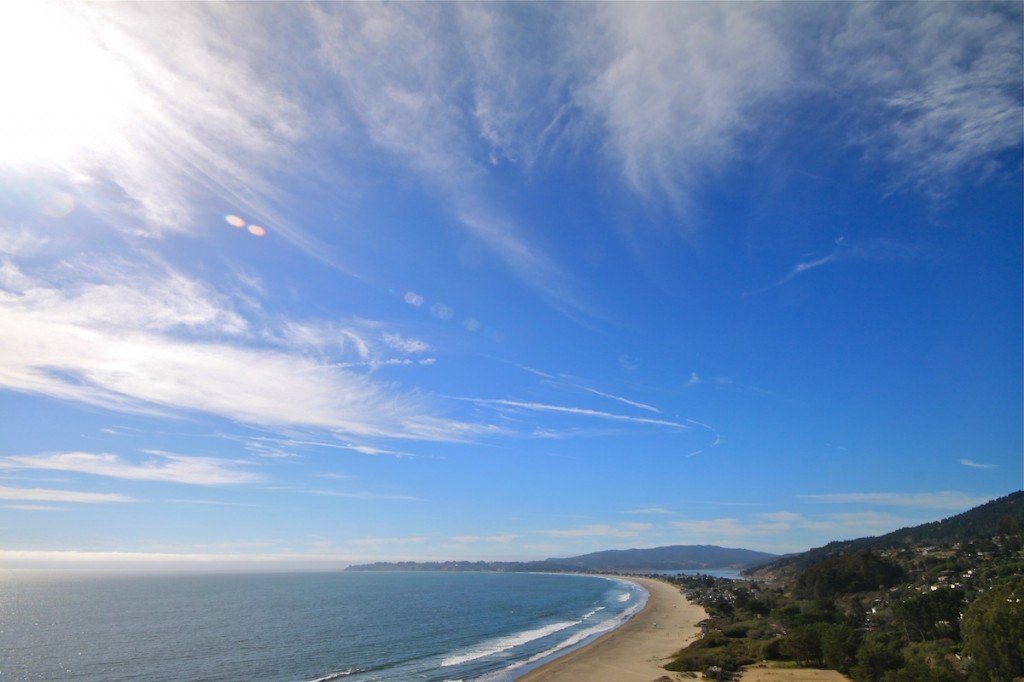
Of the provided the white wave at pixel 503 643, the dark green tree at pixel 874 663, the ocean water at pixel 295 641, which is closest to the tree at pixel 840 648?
the dark green tree at pixel 874 663

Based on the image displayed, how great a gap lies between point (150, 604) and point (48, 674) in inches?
3348

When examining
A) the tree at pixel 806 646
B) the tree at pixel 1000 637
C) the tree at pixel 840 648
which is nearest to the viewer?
the tree at pixel 1000 637

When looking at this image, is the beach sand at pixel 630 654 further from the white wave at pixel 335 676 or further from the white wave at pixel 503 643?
the white wave at pixel 335 676

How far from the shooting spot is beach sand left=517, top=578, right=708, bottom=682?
40809 mm

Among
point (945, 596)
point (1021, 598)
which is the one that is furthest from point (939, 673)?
point (945, 596)

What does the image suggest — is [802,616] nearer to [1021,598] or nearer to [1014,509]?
[1021,598]

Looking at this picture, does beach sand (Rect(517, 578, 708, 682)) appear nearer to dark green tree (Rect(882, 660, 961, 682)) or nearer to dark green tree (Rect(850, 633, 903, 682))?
dark green tree (Rect(850, 633, 903, 682))

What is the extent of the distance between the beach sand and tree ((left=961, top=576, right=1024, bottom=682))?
18366 millimetres

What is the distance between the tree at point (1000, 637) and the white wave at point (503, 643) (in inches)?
1454

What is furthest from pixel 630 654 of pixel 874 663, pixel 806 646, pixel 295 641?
pixel 295 641

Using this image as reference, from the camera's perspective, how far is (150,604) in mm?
116375

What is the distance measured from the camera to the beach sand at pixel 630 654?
40809mm

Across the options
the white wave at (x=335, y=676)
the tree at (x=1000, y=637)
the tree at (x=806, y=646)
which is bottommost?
the white wave at (x=335, y=676)

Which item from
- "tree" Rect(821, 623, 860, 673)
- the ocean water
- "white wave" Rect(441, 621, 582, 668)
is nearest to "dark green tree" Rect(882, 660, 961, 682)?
"tree" Rect(821, 623, 860, 673)
